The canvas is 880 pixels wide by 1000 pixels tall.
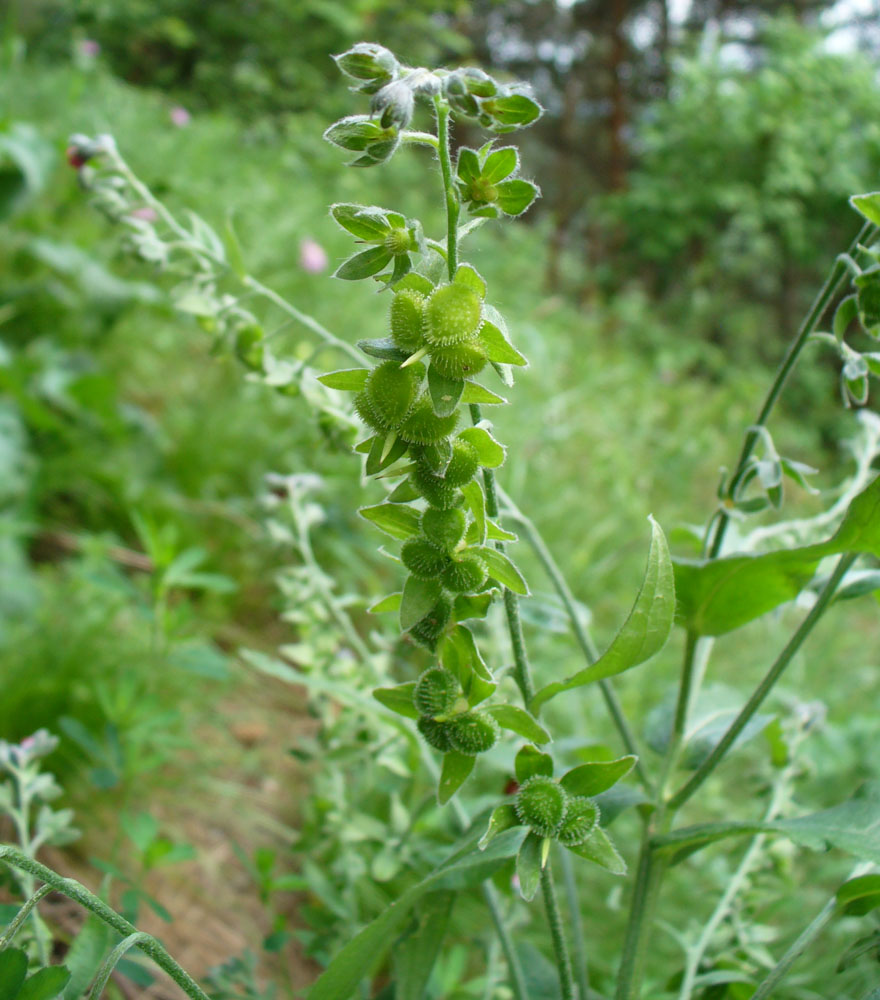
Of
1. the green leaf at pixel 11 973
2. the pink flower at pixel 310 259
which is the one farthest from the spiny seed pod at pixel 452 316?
the pink flower at pixel 310 259

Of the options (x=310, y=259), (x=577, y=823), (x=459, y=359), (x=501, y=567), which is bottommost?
(x=310, y=259)

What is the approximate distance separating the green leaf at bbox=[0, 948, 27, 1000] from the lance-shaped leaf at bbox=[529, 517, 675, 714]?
317 millimetres

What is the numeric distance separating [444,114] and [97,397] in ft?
4.89

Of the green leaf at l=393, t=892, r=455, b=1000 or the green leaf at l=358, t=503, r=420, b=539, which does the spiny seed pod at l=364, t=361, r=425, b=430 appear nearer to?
the green leaf at l=358, t=503, r=420, b=539

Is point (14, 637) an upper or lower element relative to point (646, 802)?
lower

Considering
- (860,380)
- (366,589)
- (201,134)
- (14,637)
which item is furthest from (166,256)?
(201,134)

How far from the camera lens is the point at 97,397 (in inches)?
67.2

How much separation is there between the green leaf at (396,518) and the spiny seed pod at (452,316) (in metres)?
0.10

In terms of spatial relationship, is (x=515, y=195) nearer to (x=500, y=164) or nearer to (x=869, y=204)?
(x=500, y=164)

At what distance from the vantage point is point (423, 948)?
581 mm

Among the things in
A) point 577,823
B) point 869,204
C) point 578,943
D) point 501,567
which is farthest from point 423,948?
point 869,204

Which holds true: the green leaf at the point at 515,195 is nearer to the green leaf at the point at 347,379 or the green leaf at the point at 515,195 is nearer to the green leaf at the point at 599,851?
the green leaf at the point at 347,379

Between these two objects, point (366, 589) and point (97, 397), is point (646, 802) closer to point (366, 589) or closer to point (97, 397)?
point (366, 589)

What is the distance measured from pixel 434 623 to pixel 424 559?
1.6 inches
